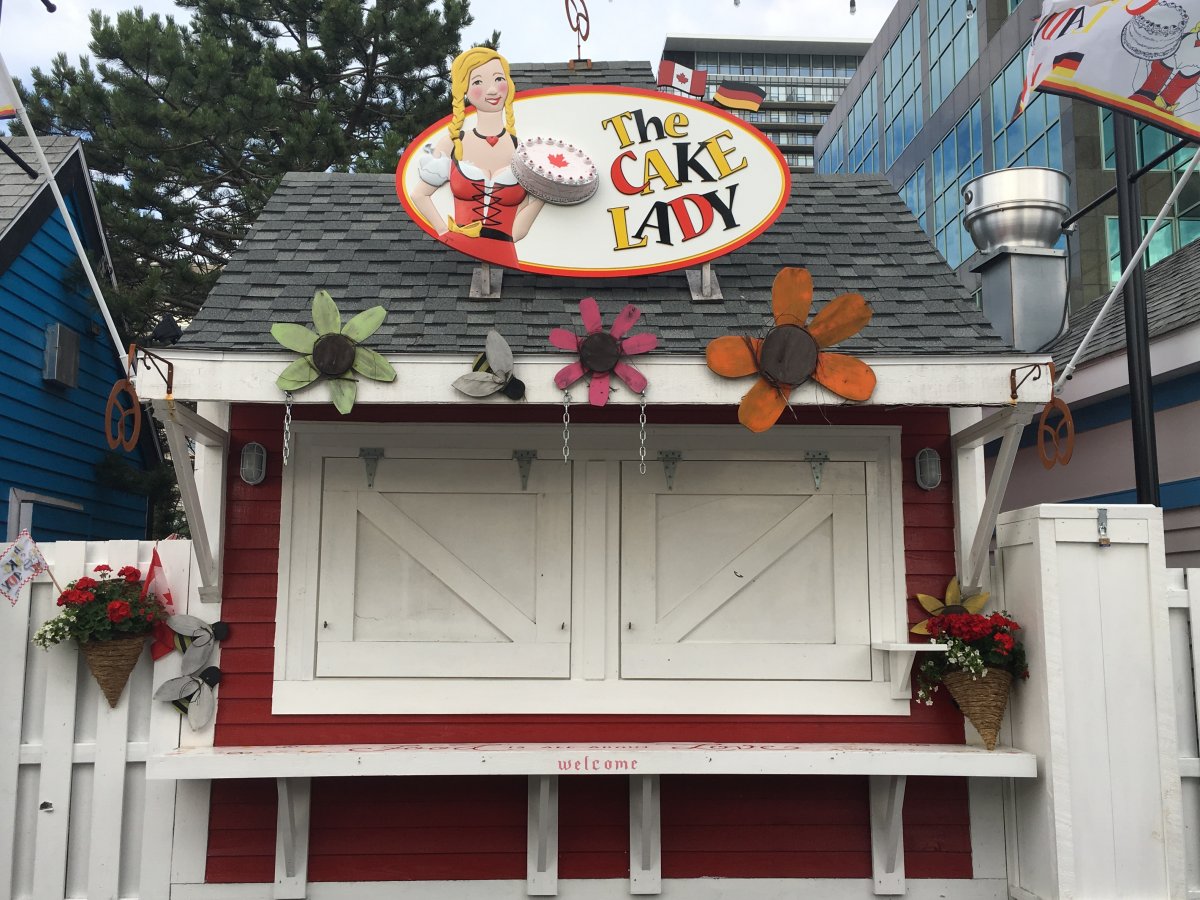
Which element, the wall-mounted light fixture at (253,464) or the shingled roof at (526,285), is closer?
the shingled roof at (526,285)

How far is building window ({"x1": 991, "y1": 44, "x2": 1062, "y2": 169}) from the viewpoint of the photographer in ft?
55.8

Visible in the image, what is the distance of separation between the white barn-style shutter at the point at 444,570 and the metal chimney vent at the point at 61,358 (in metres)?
4.00

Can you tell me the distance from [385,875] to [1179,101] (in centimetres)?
485

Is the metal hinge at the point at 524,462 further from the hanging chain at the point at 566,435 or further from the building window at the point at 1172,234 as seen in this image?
the building window at the point at 1172,234

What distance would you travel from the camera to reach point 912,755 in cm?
420

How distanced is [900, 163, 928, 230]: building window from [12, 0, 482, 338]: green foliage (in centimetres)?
1328

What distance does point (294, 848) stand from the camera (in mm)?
4406

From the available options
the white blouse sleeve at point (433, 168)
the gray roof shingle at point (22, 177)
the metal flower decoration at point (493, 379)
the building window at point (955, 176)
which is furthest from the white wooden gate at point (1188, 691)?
the building window at point (955, 176)

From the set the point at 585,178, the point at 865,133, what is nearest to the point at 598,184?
the point at 585,178

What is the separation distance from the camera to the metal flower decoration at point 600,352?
159 inches

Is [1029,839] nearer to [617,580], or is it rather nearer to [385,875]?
[617,580]

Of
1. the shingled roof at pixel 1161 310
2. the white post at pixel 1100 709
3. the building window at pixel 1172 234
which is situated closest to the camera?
the white post at pixel 1100 709

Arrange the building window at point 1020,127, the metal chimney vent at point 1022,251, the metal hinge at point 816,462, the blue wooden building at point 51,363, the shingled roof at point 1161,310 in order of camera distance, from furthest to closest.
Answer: the building window at point 1020,127
the blue wooden building at point 51,363
the metal chimney vent at point 1022,251
the shingled roof at point 1161,310
the metal hinge at point 816,462

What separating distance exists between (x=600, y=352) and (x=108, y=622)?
2.37 metres
